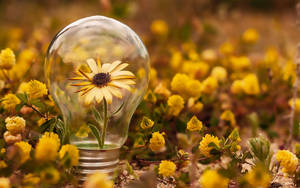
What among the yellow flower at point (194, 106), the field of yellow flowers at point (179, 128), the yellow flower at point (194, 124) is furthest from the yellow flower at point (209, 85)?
the yellow flower at point (194, 124)

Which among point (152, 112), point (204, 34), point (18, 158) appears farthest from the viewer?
point (204, 34)

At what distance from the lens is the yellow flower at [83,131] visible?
156 centimetres

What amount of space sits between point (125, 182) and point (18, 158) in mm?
484

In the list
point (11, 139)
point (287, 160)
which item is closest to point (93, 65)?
point (11, 139)

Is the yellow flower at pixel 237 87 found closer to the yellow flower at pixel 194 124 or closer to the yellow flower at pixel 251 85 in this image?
the yellow flower at pixel 251 85

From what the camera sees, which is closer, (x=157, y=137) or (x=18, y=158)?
(x=18, y=158)

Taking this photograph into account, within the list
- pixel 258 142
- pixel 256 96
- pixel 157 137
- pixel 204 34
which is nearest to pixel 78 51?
pixel 157 137

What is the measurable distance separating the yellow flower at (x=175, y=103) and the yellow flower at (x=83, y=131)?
16.3 inches

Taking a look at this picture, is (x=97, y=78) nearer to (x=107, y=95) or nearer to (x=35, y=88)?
(x=107, y=95)

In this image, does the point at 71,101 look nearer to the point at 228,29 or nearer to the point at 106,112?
the point at 106,112

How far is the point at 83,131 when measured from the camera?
157 centimetres

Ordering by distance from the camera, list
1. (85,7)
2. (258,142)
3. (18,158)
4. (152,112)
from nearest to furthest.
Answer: (18,158)
(258,142)
(152,112)
(85,7)

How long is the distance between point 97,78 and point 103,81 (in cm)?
3

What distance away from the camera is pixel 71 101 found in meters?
1.55
